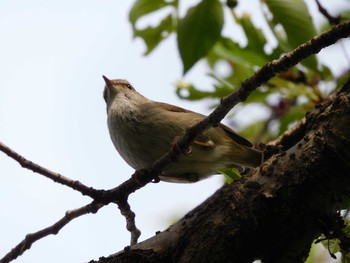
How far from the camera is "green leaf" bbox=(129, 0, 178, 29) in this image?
3.81 m

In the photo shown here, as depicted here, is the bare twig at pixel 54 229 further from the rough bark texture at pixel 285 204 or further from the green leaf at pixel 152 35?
the green leaf at pixel 152 35

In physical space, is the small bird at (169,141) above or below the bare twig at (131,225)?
above

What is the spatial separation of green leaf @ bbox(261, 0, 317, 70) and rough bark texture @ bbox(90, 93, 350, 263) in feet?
2.17

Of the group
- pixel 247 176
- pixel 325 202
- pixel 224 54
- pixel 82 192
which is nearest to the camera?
pixel 325 202

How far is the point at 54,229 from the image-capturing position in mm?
3422

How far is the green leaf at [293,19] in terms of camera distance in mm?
3354

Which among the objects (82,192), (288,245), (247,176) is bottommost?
(288,245)

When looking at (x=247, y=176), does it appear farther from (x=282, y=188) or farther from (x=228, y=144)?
(x=228, y=144)

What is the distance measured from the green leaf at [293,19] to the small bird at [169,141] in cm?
124

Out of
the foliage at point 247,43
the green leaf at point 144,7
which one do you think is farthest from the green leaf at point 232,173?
the green leaf at point 144,7

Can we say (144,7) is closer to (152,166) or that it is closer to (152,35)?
(152,35)

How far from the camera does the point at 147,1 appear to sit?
3840 millimetres

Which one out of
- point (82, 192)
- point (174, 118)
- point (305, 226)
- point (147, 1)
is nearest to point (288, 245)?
point (305, 226)

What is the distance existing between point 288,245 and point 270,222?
149 millimetres
